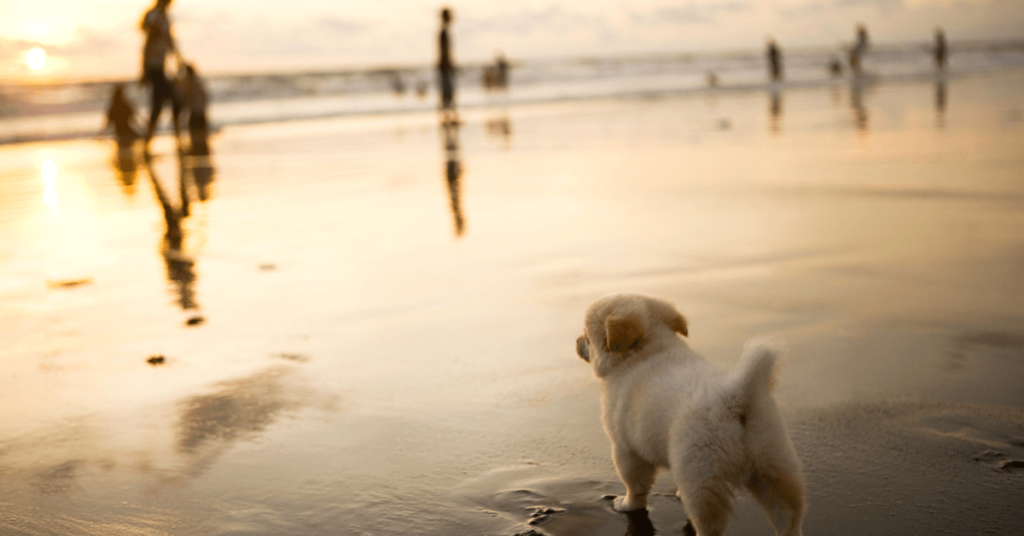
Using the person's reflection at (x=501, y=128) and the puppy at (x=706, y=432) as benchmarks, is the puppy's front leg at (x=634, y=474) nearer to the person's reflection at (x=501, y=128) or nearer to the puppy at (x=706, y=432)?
the puppy at (x=706, y=432)

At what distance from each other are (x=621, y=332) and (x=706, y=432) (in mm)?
489

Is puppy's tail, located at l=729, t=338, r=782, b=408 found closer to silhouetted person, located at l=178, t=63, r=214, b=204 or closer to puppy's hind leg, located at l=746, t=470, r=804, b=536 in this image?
puppy's hind leg, located at l=746, t=470, r=804, b=536

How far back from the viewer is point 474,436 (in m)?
3.28

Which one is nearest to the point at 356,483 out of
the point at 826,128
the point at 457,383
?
the point at 457,383

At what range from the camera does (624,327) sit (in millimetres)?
2625

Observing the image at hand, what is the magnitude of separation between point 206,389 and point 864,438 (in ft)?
9.47

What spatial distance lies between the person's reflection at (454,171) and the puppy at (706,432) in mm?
4532

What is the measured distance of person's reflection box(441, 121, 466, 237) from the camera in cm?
764

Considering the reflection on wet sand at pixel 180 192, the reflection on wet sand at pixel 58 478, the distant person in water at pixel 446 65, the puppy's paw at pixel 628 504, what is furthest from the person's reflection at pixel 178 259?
the distant person in water at pixel 446 65

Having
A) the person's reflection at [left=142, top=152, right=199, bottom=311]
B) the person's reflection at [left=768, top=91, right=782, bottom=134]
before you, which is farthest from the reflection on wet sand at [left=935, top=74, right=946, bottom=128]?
the person's reflection at [left=142, top=152, right=199, bottom=311]

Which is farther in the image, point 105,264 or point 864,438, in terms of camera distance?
point 105,264

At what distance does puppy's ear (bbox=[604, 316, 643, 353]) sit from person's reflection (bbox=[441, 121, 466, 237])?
4472 millimetres

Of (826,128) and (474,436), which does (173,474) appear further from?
(826,128)

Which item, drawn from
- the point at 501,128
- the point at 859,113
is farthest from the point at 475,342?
the point at 859,113
